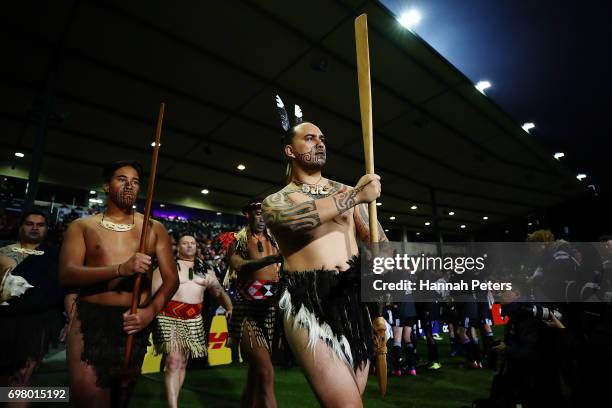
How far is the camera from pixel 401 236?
24656 millimetres

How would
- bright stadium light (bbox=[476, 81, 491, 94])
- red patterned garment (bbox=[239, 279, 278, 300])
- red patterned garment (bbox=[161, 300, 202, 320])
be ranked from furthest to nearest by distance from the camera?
bright stadium light (bbox=[476, 81, 491, 94]) → red patterned garment (bbox=[161, 300, 202, 320]) → red patterned garment (bbox=[239, 279, 278, 300])

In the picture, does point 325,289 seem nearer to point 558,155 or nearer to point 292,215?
point 292,215

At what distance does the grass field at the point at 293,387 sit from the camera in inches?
203

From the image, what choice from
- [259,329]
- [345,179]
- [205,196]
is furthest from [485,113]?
[205,196]

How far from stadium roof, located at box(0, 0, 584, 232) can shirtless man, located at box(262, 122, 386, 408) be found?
549cm

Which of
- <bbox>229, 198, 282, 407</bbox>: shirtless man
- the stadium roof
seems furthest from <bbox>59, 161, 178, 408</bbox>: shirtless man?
the stadium roof

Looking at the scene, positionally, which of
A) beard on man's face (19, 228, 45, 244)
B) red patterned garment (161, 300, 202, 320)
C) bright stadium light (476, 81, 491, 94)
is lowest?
red patterned garment (161, 300, 202, 320)

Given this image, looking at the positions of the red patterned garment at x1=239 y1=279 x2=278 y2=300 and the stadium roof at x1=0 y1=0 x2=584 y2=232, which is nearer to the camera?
the red patterned garment at x1=239 y1=279 x2=278 y2=300

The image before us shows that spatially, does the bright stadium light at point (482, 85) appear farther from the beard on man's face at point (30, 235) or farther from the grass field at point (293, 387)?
the beard on man's face at point (30, 235)

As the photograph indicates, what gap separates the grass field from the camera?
5152 millimetres

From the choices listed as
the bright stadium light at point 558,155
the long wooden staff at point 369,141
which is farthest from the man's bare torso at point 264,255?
the bright stadium light at point 558,155

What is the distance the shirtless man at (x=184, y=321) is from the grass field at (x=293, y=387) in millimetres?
685

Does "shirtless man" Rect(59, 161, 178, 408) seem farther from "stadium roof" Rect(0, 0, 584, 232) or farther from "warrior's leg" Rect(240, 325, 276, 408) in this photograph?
"stadium roof" Rect(0, 0, 584, 232)

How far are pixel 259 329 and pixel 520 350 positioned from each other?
3.04 metres
